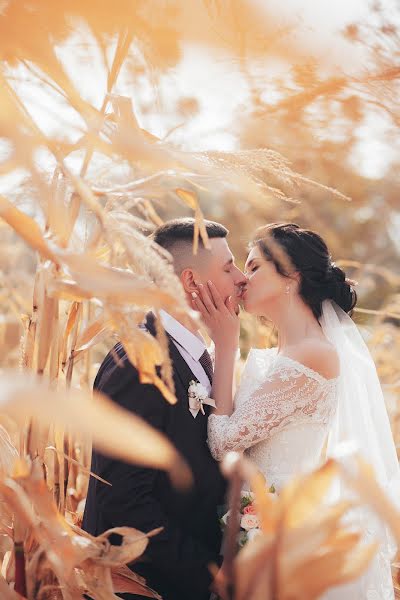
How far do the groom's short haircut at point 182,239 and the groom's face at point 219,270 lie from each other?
2 centimetres

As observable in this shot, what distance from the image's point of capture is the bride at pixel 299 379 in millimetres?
2248

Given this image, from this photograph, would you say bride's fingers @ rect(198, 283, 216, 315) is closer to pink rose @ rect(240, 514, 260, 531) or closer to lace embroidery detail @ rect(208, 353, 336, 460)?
lace embroidery detail @ rect(208, 353, 336, 460)

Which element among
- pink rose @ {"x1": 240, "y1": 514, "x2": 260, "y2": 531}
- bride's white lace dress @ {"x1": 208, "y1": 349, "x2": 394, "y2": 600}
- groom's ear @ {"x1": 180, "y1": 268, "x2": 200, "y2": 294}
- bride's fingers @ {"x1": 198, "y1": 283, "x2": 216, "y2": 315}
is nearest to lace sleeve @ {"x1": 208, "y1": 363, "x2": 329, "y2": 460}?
bride's white lace dress @ {"x1": 208, "y1": 349, "x2": 394, "y2": 600}

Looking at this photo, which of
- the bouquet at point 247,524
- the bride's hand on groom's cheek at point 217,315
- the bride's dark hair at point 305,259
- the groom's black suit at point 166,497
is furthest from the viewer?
the bride's dark hair at point 305,259

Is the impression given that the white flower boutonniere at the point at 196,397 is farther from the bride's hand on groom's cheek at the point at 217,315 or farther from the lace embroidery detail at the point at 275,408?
the bride's hand on groom's cheek at the point at 217,315

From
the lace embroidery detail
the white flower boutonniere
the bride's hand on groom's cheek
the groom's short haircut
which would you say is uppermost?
the groom's short haircut

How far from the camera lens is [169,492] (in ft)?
6.70

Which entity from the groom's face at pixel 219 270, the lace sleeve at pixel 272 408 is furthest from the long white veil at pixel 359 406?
the groom's face at pixel 219 270

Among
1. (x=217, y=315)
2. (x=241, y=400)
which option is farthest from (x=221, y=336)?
(x=241, y=400)

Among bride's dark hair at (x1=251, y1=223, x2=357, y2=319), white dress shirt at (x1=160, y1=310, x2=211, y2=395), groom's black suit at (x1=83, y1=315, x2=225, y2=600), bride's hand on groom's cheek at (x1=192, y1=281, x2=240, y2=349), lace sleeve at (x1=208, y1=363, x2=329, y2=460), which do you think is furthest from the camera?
bride's dark hair at (x1=251, y1=223, x2=357, y2=319)

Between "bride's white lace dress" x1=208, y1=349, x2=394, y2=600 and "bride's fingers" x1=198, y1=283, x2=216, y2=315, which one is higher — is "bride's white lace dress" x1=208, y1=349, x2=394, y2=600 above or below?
below

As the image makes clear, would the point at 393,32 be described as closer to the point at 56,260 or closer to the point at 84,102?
the point at 84,102

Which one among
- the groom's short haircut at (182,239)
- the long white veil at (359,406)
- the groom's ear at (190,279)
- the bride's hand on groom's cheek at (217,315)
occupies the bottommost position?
the long white veil at (359,406)

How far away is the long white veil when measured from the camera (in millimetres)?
2525
